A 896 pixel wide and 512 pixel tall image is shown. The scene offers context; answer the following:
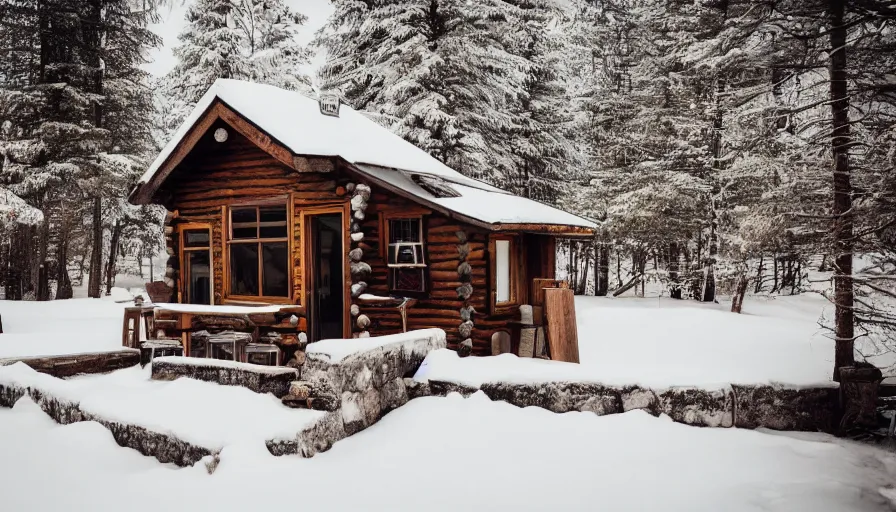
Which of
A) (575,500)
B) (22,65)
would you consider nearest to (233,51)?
(22,65)

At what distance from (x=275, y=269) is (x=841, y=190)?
31.6ft

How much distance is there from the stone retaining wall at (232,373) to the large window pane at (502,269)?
5780 mm

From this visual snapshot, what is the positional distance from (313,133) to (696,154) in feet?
50.8

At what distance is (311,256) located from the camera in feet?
36.0

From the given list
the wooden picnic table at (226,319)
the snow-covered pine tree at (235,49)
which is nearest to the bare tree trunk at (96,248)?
the snow-covered pine tree at (235,49)

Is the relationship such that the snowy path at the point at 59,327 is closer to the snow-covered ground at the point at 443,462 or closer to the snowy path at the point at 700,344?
the snow-covered ground at the point at 443,462

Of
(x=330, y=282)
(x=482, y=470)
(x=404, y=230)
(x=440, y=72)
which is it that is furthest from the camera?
(x=440, y=72)

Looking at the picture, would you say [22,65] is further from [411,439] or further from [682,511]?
[682,511]

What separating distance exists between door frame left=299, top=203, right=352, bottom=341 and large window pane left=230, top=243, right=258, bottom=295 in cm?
133

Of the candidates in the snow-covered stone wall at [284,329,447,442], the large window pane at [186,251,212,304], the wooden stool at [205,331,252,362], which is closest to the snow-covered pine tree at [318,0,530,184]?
the large window pane at [186,251,212,304]

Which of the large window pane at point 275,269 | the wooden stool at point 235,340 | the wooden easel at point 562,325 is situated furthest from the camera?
the large window pane at point 275,269

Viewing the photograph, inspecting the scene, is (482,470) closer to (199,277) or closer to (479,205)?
(479,205)

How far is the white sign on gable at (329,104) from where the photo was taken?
504 inches

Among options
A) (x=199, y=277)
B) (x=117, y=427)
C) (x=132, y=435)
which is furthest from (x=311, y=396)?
(x=199, y=277)
